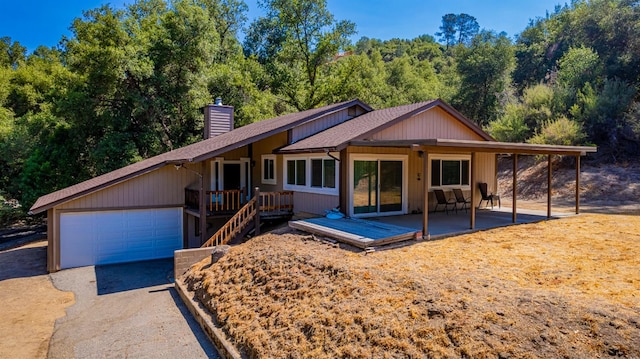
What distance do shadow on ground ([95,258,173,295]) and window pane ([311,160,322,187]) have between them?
15.5 ft

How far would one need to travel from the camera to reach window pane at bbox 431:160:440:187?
12469 mm

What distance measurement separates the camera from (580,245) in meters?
7.89

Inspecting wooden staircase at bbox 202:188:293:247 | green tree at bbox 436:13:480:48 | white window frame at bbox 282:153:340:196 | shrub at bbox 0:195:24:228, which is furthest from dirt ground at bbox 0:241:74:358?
green tree at bbox 436:13:480:48

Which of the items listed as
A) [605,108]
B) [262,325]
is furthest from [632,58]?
[262,325]

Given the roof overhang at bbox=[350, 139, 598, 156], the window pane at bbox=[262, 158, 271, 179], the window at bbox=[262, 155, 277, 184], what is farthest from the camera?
the window pane at bbox=[262, 158, 271, 179]

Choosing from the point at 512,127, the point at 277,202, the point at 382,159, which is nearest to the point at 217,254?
the point at 277,202

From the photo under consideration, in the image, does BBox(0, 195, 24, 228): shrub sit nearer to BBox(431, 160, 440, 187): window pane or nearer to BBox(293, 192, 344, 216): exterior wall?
BBox(293, 192, 344, 216): exterior wall

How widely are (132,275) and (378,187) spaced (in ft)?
23.8

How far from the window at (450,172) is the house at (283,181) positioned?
0.03 metres

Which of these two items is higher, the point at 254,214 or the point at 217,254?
the point at 254,214

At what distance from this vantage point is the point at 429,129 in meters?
12.2

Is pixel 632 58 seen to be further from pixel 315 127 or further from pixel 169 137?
pixel 169 137

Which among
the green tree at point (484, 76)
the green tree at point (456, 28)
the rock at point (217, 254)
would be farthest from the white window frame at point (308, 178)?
the green tree at point (456, 28)

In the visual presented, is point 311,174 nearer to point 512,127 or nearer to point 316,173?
point 316,173
